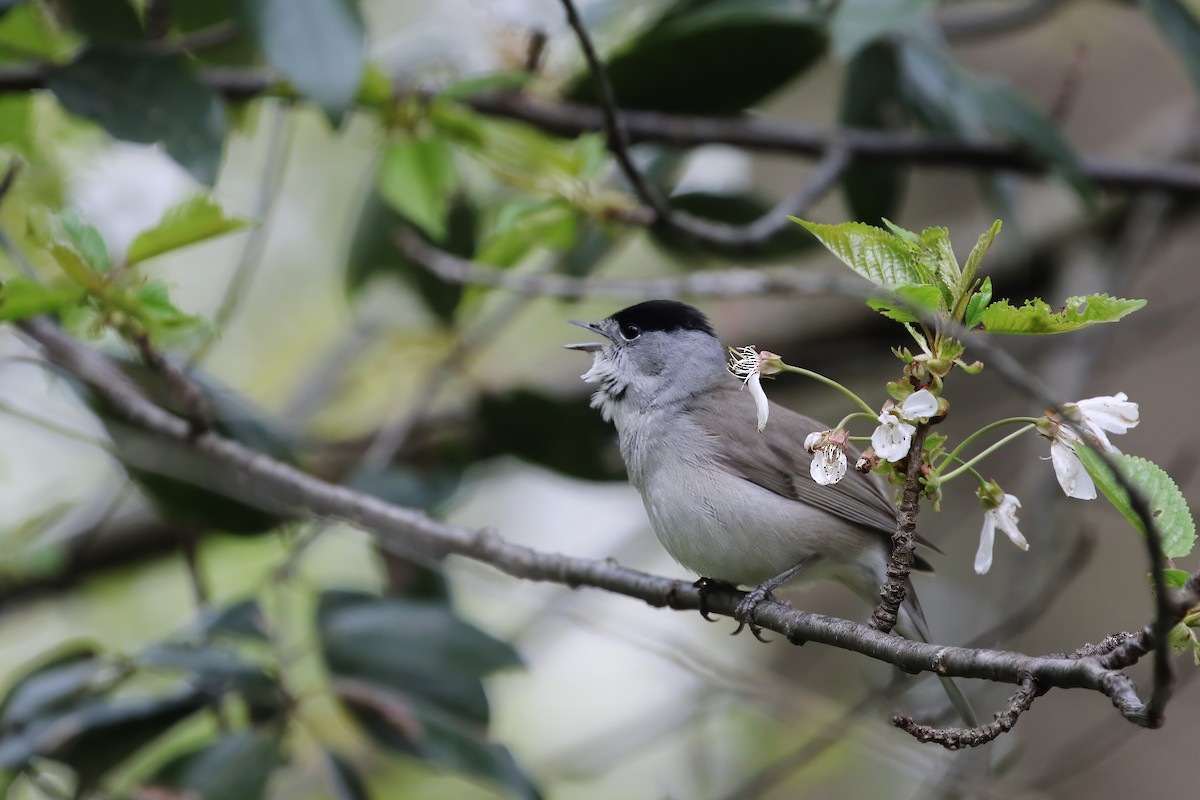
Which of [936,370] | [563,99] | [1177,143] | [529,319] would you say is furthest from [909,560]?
[529,319]

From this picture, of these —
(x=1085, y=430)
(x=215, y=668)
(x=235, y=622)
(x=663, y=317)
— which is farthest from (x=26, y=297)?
(x=1085, y=430)

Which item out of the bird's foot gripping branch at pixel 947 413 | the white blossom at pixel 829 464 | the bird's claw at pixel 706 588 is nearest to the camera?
the bird's foot gripping branch at pixel 947 413

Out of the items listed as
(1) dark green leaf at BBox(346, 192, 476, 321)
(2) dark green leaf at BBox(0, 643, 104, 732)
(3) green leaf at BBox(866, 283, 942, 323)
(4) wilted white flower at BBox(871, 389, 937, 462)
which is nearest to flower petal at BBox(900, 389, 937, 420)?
(4) wilted white flower at BBox(871, 389, 937, 462)

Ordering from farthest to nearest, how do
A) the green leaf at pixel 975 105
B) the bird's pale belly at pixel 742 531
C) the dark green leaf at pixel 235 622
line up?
the green leaf at pixel 975 105, the dark green leaf at pixel 235 622, the bird's pale belly at pixel 742 531

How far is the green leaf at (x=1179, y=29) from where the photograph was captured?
3572mm

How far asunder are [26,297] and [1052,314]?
6.76 feet

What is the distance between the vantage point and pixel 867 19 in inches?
124

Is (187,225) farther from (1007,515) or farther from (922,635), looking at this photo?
(922,635)

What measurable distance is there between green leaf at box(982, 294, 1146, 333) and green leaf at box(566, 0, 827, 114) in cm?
237

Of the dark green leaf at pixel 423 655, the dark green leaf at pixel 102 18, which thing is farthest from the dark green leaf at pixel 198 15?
the dark green leaf at pixel 423 655

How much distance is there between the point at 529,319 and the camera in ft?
26.4

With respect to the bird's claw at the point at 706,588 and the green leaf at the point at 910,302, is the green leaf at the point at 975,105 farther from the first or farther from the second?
the green leaf at the point at 910,302

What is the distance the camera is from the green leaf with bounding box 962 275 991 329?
167 centimetres

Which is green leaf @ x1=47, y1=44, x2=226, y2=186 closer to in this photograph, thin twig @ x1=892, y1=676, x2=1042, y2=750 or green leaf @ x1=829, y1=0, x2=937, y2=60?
green leaf @ x1=829, y1=0, x2=937, y2=60
